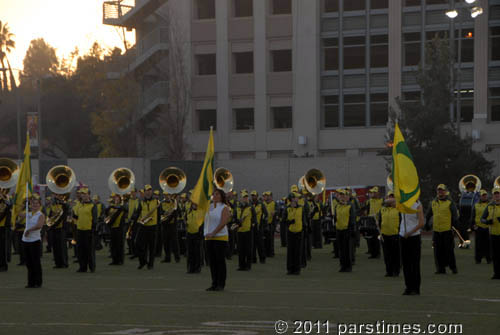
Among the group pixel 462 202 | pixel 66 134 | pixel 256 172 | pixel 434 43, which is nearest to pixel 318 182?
pixel 462 202

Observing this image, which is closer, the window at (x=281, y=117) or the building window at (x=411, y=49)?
the building window at (x=411, y=49)

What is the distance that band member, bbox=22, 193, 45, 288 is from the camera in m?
17.1

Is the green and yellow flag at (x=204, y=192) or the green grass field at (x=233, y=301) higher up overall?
the green and yellow flag at (x=204, y=192)

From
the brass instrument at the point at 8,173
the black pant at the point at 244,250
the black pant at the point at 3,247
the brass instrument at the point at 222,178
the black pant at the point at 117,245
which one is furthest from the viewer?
the brass instrument at the point at 222,178

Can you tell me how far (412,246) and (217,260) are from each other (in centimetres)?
328

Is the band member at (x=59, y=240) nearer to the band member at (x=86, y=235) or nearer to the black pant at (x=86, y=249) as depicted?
the band member at (x=86, y=235)


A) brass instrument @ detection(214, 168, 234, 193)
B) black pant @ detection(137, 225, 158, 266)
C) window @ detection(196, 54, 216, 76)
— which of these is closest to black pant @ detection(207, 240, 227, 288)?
black pant @ detection(137, 225, 158, 266)

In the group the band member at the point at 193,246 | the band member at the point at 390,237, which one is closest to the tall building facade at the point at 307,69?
the band member at the point at 193,246

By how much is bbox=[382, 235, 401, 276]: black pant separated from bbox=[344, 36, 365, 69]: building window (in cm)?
3396

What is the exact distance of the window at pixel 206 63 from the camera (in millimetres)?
54781

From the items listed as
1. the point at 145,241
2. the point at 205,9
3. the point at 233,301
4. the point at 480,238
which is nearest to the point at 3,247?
the point at 145,241

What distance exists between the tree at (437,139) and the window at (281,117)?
513 inches

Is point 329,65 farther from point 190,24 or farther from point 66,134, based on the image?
point 66,134

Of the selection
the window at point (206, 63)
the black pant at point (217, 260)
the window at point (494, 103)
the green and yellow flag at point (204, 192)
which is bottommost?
the black pant at point (217, 260)
